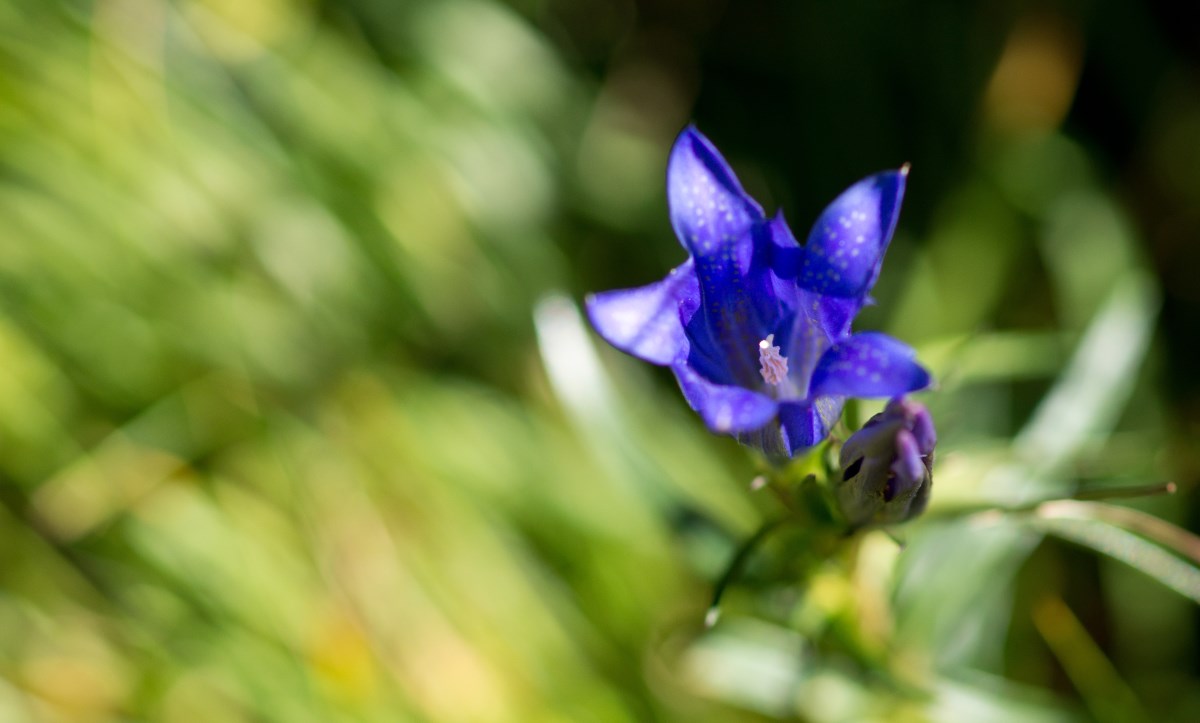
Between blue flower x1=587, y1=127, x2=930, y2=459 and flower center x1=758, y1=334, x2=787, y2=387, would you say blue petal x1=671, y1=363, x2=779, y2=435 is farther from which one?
flower center x1=758, y1=334, x2=787, y2=387

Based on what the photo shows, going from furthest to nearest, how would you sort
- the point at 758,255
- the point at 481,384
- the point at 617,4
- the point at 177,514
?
the point at 617,4, the point at 481,384, the point at 177,514, the point at 758,255

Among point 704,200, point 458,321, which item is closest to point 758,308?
point 704,200

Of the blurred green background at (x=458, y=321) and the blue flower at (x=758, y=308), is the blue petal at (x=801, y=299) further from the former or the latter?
the blurred green background at (x=458, y=321)

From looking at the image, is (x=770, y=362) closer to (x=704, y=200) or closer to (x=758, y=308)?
(x=758, y=308)

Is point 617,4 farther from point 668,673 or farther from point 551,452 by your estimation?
point 668,673

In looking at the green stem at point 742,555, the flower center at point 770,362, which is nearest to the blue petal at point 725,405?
the flower center at point 770,362

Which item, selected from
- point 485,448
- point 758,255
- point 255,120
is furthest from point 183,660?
point 758,255
